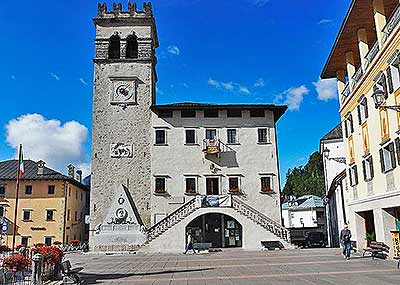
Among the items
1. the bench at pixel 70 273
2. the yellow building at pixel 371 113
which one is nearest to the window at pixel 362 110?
the yellow building at pixel 371 113

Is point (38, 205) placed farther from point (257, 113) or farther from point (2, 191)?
point (257, 113)

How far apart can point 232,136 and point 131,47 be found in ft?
46.5

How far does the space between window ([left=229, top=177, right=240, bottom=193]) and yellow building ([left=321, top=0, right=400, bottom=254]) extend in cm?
1152

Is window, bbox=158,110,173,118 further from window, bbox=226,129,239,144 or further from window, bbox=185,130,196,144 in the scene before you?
window, bbox=226,129,239,144

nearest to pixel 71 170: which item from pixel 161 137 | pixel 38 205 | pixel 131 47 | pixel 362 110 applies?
pixel 38 205

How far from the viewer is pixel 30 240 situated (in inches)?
1789

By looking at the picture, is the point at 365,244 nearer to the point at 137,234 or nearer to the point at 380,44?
the point at 380,44

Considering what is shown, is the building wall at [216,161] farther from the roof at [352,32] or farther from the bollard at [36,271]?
the bollard at [36,271]

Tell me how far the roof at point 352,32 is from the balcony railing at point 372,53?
1.90 m

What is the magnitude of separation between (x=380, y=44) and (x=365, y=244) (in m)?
12.1

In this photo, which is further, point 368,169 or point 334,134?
point 334,134

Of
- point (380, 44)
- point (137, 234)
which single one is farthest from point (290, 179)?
point (380, 44)

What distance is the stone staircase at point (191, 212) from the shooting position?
32531 millimetres

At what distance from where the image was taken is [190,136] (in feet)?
123
